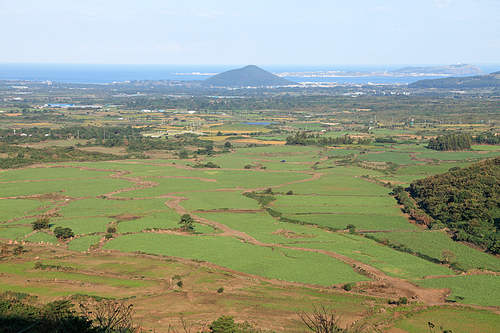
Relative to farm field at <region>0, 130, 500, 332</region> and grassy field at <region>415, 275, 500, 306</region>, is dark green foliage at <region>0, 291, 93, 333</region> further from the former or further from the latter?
grassy field at <region>415, 275, 500, 306</region>

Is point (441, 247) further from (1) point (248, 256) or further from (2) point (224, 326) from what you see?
(2) point (224, 326)

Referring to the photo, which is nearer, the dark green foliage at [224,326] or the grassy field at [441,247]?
the dark green foliage at [224,326]

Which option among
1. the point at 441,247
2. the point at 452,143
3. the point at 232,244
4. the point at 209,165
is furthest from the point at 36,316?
the point at 452,143

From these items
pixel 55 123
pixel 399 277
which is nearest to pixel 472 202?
pixel 399 277

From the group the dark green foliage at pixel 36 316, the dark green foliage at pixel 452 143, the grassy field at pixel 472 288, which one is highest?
the dark green foliage at pixel 452 143

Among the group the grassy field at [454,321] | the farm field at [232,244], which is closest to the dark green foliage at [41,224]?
the farm field at [232,244]

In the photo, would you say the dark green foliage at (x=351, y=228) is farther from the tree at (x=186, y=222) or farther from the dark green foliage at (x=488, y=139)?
the dark green foliage at (x=488, y=139)
